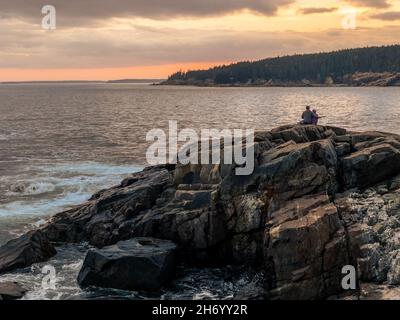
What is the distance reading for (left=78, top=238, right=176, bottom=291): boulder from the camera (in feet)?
57.8

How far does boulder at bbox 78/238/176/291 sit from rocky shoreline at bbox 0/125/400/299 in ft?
0.12

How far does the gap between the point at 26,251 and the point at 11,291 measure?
327 cm

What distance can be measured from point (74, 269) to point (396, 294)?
12.1 meters

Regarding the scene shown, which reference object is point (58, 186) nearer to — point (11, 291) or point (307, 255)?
point (11, 291)

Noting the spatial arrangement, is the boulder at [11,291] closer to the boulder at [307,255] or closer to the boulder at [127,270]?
the boulder at [127,270]

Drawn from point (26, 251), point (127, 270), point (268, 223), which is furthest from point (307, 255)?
point (26, 251)

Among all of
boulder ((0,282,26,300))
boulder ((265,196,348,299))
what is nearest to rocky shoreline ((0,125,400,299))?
boulder ((265,196,348,299))

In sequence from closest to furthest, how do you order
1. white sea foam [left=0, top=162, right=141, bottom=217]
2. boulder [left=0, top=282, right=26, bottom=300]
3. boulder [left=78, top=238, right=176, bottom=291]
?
boulder [left=0, top=282, right=26, bottom=300]
boulder [left=78, top=238, right=176, bottom=291]
white sea foam [left=0, top=162, right=141, bottom=217]

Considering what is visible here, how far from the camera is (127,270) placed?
58.0 feet

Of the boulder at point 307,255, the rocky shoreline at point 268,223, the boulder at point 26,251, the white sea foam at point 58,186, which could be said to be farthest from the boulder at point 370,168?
the white sea foam at point 58,186

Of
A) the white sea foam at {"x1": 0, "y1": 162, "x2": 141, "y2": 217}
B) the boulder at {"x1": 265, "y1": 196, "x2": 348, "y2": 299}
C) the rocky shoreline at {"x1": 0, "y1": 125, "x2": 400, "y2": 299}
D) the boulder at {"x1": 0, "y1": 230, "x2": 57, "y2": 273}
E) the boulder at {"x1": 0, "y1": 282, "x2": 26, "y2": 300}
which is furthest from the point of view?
the white sea foam at {"x1": 0, "y1": 162, "x2": 141, "y2": 217}

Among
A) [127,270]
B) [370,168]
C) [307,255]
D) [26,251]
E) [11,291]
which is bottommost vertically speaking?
[11,291]

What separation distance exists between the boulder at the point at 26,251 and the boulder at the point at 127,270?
10.5 feet

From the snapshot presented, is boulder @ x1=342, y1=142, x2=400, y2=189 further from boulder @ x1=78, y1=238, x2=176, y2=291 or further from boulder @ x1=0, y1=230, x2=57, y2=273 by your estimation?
boulder @ x1=0, y1=230, x2=57, y2=273
